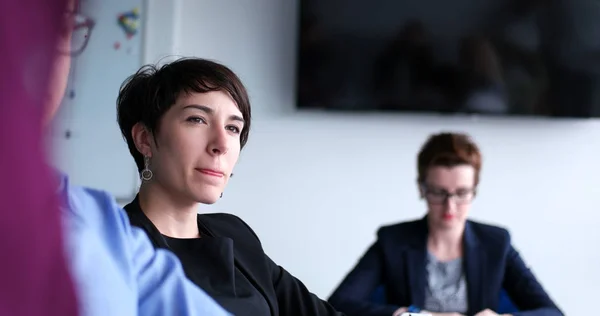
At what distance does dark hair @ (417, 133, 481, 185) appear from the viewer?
2.35 metres

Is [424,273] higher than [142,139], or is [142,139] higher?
[142,139]

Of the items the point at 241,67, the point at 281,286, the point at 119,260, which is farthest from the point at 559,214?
the point at 119,260

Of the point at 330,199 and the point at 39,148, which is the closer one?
the point at 39,148

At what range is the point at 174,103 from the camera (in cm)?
143

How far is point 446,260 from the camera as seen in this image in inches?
91.9

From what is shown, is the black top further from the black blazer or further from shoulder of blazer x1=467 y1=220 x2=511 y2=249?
shoulder of blazer x1=467 y1=220 x2=511 y2=249

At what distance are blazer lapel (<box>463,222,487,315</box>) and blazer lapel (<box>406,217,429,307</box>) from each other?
13 centimetres

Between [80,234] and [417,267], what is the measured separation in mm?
1887

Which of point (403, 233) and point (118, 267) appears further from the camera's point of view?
point (403, 233)

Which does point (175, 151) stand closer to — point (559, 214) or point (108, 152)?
point (108, 152)

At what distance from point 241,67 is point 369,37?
1.95 ft

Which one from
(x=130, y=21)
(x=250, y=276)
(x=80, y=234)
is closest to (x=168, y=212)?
(x=250, y=276)

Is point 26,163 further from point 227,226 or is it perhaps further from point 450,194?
point 450,194

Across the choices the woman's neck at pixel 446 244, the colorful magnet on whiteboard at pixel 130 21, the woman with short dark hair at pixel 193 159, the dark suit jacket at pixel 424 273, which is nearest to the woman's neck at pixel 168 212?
the woman with short dark hair at pixel 193 159
